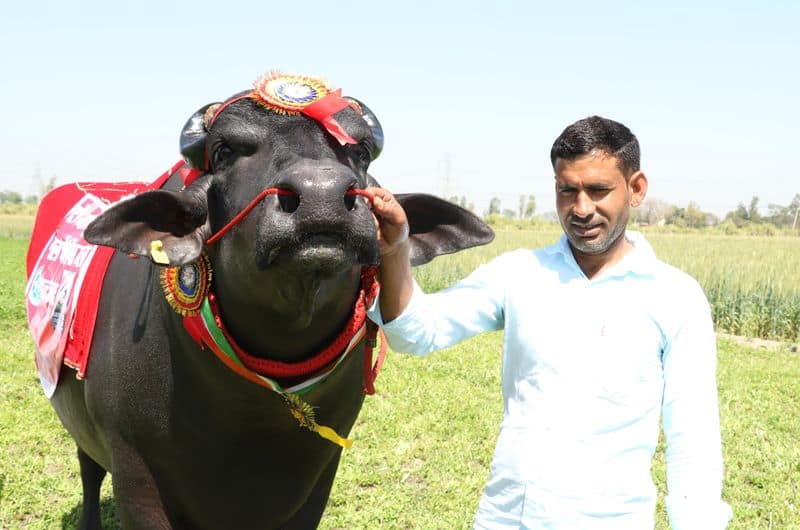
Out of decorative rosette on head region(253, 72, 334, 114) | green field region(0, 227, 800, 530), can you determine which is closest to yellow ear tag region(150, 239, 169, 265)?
decorative rosette on head region(253, 72, 334, 114)

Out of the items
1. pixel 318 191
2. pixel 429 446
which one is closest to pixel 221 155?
pixel 318 191

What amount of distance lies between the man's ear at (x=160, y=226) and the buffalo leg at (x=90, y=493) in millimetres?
2067

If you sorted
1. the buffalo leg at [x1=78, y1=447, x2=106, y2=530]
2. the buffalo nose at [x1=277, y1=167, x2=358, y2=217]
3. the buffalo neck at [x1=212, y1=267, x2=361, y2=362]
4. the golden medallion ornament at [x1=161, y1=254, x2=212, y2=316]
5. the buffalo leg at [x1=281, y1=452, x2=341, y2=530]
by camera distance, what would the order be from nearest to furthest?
the buffalo nose at [x1=277, y1=167, x2=358, y2=217], the buffalo neck at [x1=212, y1=267, x2=361, y2=362], the golden medallion ornament at [x1=161, y1=254, x2=212, y2=316], the buffalo leg at [x1=281, y1=452, x2=341, y2=530], the buffalo leg at [x1=78, y1=447, x2=106, y2=530]

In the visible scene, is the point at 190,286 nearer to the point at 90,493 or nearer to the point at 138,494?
the point at 138,494

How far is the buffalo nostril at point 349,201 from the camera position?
5.56ft

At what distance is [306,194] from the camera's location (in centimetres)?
164

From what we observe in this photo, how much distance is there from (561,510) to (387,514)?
2.27 meters

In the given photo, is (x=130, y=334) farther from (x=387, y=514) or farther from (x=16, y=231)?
(x=16, y=231)

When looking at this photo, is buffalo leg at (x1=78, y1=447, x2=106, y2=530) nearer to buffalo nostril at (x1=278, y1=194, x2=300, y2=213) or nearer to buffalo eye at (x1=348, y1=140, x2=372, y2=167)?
buffalo eye at (x1=348, y1=140, x2=372, y2=167)

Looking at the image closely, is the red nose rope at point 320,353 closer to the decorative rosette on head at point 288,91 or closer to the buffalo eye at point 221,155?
the buffalo eye at point 221,155

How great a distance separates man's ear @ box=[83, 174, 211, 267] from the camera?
2.04 meters

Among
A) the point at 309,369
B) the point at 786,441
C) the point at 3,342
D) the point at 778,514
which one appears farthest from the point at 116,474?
the point at 3,342

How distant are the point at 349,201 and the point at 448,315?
0.50 meters

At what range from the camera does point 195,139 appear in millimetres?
2174
